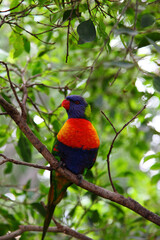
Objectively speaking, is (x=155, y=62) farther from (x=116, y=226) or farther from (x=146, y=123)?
(x=116, y=226)

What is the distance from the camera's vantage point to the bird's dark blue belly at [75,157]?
83.0 inches

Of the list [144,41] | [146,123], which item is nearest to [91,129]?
[146,123]

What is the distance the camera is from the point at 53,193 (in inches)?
89.7

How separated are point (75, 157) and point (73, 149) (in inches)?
2.7

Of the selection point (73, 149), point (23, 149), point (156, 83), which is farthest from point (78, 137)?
point (156, 83)

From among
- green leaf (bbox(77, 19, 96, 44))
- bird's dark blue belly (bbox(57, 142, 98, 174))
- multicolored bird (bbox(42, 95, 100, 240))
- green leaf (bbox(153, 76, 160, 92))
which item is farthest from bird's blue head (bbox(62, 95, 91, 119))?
green leaf (bbox(153, 76, 160, 92))

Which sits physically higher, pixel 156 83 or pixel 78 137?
pixel 156 83

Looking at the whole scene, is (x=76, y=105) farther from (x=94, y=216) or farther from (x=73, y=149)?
(x=94, y=216)

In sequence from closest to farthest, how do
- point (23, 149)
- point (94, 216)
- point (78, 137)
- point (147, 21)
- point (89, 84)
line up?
point (89, 84)
point (147, 21)
point (78, 137)
point (23, 149)
point (94, 216)

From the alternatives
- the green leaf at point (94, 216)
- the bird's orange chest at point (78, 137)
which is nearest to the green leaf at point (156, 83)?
the bird's orange chest at point (78, 137)

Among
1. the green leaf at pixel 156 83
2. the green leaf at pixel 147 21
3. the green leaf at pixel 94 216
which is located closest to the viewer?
the green leaf at pixel 156 83

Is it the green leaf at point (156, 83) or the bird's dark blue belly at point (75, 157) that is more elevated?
the green leaf at point (156, 83)

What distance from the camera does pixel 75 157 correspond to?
2117mm

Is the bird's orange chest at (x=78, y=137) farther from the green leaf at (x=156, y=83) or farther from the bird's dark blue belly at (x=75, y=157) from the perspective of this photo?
the green leaf at (x=156, y=83)
